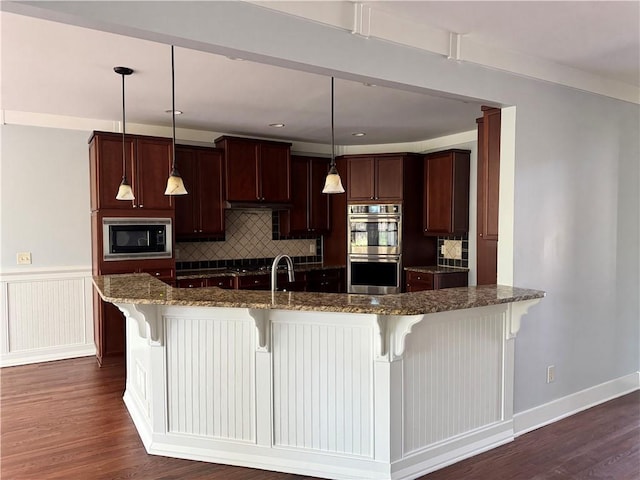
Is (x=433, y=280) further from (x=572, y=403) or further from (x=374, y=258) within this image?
(x=572, y=403)

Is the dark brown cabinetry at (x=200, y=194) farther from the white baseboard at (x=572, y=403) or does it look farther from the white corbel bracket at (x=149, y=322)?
the white baseboard at (x=572, y=403)

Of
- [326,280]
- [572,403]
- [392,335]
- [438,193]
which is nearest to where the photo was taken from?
[392,335]

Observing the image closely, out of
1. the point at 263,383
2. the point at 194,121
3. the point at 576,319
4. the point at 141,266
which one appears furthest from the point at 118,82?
the point at 576,319

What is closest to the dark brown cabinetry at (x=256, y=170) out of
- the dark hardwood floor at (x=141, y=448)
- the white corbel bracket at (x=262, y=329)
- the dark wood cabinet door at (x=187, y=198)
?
the dark wood cabinet door at (x=187, y=198)

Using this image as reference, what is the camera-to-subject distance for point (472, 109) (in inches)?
169

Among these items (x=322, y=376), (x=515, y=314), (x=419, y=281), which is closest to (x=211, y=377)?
(x=322, y=376)

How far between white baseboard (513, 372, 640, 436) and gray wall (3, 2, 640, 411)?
7 cm

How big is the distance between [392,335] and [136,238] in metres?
3.03

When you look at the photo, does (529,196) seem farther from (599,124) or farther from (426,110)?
(426,110)

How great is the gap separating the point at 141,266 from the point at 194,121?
1.60m

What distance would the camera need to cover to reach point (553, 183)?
324 centimetres

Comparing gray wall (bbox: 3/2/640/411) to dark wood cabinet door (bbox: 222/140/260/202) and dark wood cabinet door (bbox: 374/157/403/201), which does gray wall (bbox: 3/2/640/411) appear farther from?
dark wood cabinet door (bbox: 222/140/260/202)

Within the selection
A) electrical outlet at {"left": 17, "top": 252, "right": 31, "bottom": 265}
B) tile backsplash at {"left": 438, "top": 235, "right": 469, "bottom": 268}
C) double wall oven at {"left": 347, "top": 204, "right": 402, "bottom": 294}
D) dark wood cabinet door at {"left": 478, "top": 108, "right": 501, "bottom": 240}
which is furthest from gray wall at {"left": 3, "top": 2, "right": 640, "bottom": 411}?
electrical outlet at {"left": 17, "top": 252, "right": 31, "bottom": 265}

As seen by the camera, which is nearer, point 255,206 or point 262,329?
point 262,329
